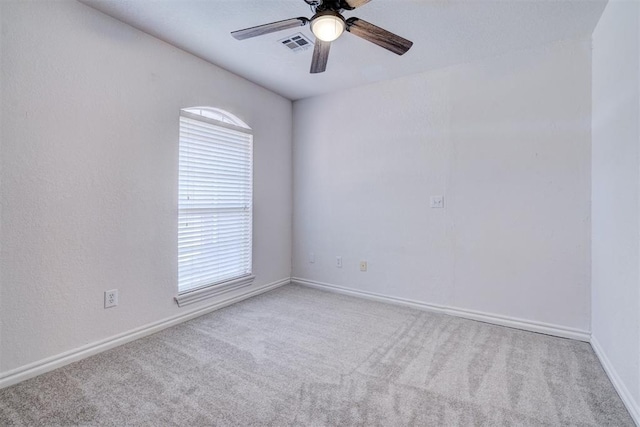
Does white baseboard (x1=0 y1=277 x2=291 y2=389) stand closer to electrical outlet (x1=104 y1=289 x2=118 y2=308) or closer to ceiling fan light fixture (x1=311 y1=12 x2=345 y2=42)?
electrical outlet (x1=104 y1=289 x2=118 y2=308)

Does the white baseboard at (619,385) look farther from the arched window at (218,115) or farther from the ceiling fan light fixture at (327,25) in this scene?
the arched window at (218,115)

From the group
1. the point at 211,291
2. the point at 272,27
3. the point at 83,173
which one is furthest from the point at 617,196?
the point at 83,173

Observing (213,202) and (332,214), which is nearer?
(213,202)

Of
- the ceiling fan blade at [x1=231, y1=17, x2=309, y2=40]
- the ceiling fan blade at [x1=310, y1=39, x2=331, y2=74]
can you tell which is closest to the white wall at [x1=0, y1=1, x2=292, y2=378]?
the ceiling fan blade at [x1=231, y1=17, x2=309, y2=40]

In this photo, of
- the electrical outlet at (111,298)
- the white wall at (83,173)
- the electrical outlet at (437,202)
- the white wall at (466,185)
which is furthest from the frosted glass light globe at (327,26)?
the electrical outlet at (111,298)

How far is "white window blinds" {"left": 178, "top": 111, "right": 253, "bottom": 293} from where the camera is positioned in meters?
2.75

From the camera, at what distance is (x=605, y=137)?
2.07 metres

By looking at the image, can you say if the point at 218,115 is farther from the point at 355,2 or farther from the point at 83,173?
the point at 355,2

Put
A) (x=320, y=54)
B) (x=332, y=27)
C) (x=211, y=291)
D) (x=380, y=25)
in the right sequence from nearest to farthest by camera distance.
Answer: (x=332, y=27) → (x=320, y=54) → (x=380, y=25) → (x=211, y=291)

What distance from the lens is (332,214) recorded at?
145 inches

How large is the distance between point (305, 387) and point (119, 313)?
1556 mm

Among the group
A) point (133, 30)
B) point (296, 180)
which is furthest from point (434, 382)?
point (133, 30)

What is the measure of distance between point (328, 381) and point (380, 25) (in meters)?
2.49

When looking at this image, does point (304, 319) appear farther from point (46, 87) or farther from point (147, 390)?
point (46, 87)
